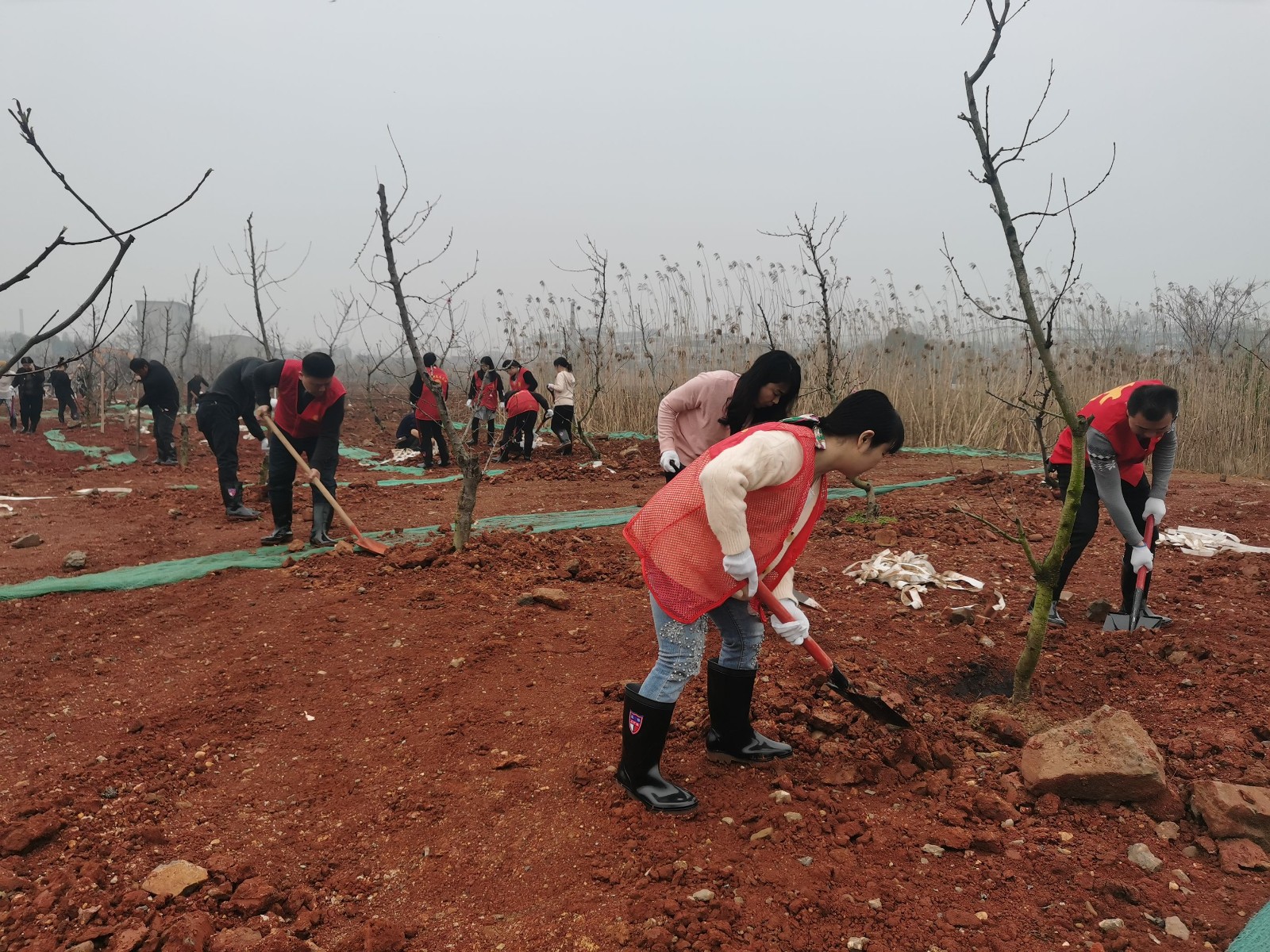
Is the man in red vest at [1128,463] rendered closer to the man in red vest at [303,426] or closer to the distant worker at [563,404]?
the man in red vest at [303,426]

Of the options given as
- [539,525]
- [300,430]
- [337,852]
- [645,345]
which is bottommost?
[337,852]

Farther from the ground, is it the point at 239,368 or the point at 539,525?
the point at 239,368

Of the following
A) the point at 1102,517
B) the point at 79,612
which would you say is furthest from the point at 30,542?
the point at 1102,517

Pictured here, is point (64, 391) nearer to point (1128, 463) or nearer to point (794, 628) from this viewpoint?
point (794, 628)

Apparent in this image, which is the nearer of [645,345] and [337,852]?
[337,852]

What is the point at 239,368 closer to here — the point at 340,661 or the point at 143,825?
the point at 340,661

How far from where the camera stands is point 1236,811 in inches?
80.4

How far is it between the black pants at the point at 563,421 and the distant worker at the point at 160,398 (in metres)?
4.58

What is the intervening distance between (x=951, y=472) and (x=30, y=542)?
26.1 feet

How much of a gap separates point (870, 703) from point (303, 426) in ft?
13.3

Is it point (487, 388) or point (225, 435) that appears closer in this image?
point (225, 435)

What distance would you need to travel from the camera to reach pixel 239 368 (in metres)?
5.90

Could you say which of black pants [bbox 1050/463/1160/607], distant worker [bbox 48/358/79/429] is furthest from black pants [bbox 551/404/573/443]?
distant worker [bbox 48/358/79/429]

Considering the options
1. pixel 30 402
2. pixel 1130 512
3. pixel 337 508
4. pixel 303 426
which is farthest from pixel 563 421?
pixel 30 402
